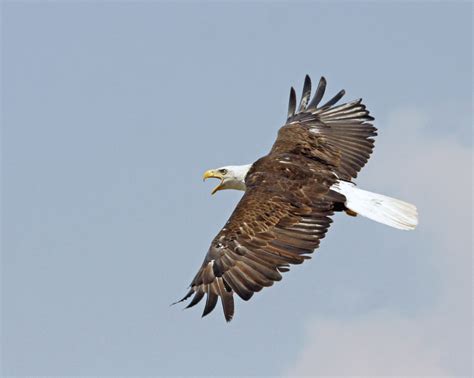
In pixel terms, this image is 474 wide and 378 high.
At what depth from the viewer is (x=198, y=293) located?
1297 cm

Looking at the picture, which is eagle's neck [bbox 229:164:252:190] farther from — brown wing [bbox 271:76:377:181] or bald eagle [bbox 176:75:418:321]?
brown wing [bbox 271:76:377:181]

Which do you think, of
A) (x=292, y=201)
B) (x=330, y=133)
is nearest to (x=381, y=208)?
(x=292, y=201)

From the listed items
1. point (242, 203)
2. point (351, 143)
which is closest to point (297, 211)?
point (242, 203)

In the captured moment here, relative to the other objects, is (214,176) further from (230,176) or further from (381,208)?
(381,208)

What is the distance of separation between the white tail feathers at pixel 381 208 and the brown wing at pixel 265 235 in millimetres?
216

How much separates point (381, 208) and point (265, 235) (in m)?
1.84

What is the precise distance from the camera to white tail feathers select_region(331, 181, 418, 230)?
46.4ft

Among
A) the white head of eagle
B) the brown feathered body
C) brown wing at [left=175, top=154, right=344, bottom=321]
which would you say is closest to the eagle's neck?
the white head of eagle

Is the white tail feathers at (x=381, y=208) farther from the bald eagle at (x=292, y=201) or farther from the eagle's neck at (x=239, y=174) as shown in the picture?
the eagle's neck at (x=239, y=174)

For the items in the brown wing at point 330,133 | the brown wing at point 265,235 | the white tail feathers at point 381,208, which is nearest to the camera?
the brown wing at point 265,235

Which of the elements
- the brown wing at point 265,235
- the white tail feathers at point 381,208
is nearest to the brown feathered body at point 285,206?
the brown wing at point 265,235

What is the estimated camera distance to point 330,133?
1633cm

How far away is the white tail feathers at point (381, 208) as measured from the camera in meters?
14.1

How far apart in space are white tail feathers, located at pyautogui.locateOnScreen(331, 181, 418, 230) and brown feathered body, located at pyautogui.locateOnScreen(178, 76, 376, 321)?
18 centimetres
